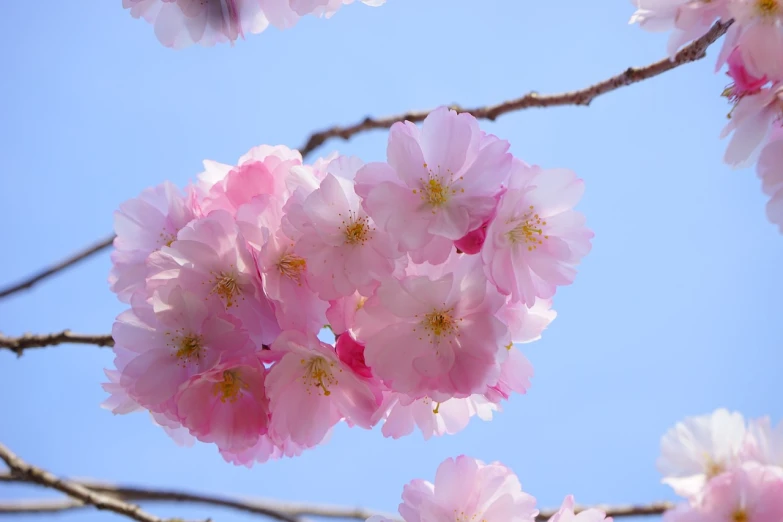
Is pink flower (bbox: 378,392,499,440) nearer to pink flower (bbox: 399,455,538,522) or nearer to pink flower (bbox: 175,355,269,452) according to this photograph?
pink flower (bbox: 399,455,538,522)

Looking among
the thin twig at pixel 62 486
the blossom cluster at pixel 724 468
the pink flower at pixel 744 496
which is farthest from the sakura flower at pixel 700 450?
the thin twig at pixel 62 486

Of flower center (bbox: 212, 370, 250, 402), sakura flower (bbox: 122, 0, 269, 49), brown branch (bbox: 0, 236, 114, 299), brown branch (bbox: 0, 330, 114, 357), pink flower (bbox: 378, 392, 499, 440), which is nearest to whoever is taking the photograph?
flower center (bbox: 212, 370, 250, 402)

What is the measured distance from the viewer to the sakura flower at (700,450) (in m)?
1.58

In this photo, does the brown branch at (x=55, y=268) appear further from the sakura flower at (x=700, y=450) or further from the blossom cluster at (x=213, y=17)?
the sakura flower at (x=700, y=450)

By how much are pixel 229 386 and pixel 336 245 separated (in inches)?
10.8

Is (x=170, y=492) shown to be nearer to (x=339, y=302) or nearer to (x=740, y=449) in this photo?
(x=339, y=302)

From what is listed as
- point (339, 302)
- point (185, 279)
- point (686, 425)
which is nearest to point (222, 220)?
point (185, 279)

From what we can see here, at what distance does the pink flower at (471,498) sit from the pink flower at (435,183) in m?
0.44

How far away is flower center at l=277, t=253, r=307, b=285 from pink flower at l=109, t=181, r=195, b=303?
30 centimetres

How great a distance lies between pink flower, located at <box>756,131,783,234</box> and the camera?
1.05 meters

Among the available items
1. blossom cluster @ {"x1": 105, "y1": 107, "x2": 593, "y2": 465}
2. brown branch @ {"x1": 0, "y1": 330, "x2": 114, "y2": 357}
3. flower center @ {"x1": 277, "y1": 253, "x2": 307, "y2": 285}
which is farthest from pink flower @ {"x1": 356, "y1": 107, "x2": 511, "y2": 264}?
brown branch @ {"x1": 0, "y1": 330, "x2": 114, "y2": 357}

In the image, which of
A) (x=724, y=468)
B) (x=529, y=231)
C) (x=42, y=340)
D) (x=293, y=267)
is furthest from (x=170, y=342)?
(x=724, y=468)

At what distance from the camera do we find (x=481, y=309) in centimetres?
100

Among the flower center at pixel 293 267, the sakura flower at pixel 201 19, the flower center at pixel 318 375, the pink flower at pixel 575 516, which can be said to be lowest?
the pink flower at pixel 575 516
